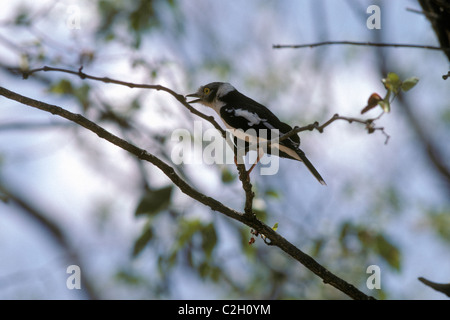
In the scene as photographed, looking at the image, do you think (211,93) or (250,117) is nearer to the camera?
(250,117)

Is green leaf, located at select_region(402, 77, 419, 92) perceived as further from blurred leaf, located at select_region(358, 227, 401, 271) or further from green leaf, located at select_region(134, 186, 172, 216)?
blurred leaf, located at select_region(358, 227, 401, 271)

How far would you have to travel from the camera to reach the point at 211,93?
5309 millimetres

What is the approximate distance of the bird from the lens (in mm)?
3955

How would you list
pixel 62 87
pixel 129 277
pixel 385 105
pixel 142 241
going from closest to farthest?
pixel 385 105, pixel 142 241, pixel 62 87, pixel 129 277

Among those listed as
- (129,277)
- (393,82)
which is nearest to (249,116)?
(393,82)

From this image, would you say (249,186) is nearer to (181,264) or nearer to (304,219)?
(181,264)

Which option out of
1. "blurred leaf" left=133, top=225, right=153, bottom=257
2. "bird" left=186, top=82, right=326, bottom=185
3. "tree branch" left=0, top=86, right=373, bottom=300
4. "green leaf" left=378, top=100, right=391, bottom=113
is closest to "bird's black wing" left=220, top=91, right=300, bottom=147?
"bird" left=186, top=82, right=326, bottom=185

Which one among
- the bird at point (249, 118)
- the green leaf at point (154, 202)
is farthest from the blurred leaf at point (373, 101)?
the green leaf at point (154, 202)

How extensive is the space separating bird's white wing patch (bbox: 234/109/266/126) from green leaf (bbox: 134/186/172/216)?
35.5 inches

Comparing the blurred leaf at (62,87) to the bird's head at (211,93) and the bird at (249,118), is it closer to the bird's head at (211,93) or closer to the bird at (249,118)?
the bird's head at (211,93)

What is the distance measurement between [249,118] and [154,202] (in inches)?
43.4

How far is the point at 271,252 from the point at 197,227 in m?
4.76

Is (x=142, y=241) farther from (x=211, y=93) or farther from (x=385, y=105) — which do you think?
(x=385, y=105)
